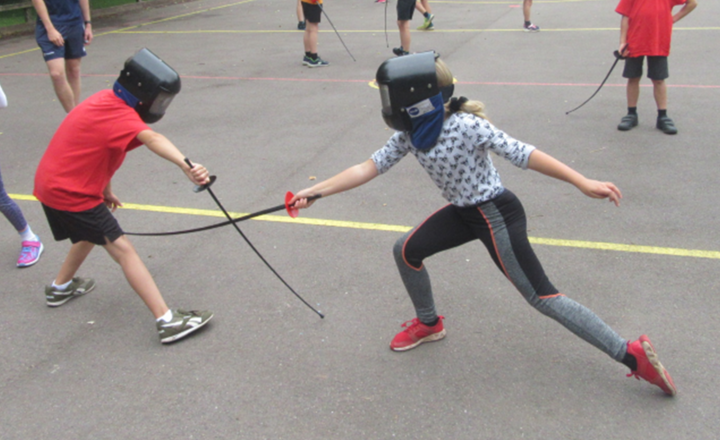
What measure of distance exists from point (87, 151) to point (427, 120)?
5.91 ft

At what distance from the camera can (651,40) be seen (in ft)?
19.9

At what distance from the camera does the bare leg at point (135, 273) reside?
3.33m

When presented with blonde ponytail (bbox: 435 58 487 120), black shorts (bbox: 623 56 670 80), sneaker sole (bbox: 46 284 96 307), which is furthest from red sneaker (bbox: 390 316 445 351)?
black shorts (bbox: 623 56 670 80)

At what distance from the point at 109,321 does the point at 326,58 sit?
8207 mm

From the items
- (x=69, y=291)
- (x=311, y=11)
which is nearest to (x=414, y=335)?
(x=69, y=291)

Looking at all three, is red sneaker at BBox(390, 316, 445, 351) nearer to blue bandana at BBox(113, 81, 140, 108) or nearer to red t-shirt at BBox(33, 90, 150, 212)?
red t-shirt at BBox(33, 90, 150, 212)

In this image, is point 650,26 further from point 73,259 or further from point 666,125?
point 73,259

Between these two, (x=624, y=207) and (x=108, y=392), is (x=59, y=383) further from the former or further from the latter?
(x=624, y=207)

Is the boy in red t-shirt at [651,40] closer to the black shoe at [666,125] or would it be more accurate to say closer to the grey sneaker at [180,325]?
the black shoe at [666,125]

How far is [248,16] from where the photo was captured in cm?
1717

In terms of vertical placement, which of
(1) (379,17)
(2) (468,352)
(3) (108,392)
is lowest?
(1) (379,17)

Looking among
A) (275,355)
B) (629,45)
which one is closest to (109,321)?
(275,355)

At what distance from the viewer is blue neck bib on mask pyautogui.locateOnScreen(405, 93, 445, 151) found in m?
2.57

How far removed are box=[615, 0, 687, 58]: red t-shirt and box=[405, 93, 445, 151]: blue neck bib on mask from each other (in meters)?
4.49
